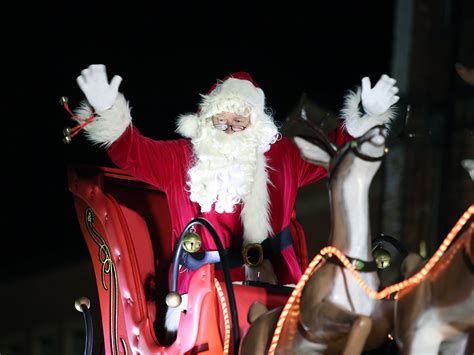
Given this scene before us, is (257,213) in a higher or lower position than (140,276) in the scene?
higher

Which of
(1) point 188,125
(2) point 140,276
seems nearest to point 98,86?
(1) point 188,125

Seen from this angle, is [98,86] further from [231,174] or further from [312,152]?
[312,152]

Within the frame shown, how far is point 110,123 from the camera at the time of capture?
199cm

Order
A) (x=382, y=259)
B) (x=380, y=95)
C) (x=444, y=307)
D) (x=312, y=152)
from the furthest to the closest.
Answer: (x=380, y=95) → (x=382, y=259) → (x=312, y=152) → (x=444, y=307)

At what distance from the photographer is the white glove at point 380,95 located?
1.81 m

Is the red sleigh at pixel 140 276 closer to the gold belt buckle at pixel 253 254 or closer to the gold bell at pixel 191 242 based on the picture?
the gold bell at pixel 191 242

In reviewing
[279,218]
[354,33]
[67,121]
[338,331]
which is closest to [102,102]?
[279,218]

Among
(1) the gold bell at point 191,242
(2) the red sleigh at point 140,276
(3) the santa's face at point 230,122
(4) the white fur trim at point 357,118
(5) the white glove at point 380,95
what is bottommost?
(2) the red sleigh at point 140,276

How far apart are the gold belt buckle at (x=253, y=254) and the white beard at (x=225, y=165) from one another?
155 mm

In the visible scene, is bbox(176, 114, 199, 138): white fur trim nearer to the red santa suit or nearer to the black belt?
the red santa suit

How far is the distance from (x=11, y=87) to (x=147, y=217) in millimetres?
1383

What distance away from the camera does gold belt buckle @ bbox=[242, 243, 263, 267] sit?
191 cm

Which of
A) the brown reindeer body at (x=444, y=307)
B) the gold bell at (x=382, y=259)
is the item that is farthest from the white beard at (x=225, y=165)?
the brown reindeer body at (x=444, y=307)

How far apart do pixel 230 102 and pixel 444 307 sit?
0.95 meters
